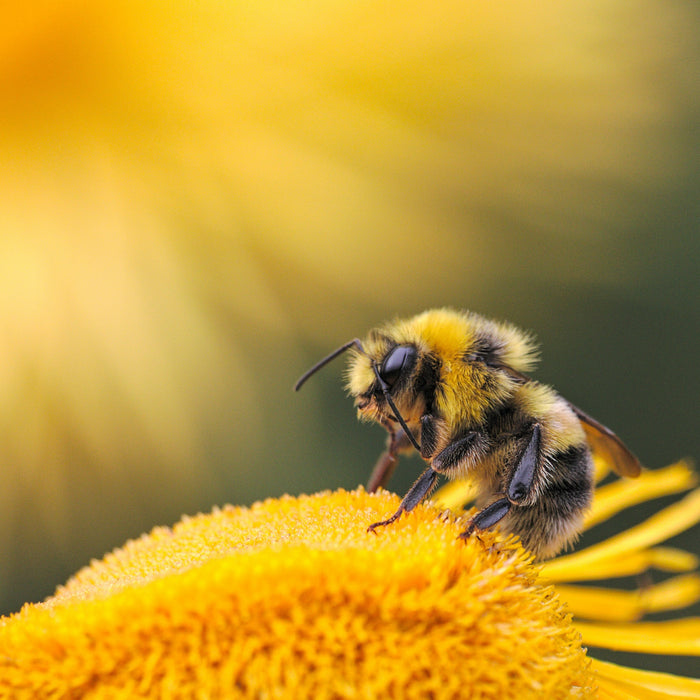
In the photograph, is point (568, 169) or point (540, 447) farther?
point (568, 169)

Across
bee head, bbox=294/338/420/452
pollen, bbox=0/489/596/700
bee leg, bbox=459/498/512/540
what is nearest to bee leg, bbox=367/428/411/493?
bee head, bbox=294/338/420/452

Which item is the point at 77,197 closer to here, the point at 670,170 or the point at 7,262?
the point at 7,262

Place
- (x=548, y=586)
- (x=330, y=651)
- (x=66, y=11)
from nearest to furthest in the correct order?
(x=330, y=651) < (x=548, y=586) < (x=66, y=11)

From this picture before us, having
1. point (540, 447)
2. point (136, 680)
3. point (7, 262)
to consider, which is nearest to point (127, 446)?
point (7, 262)

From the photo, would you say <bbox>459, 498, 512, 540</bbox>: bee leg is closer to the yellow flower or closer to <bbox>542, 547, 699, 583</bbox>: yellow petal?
the yellow flower

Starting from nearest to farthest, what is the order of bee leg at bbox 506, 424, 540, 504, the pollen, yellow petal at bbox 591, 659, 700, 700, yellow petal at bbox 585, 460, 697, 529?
the pollen, bee leg at bbox 506, 424, 540, 504, yellow petal at bbox 591, 659, 700, 700, yellow petal at bbox 585, 460, 697, 529

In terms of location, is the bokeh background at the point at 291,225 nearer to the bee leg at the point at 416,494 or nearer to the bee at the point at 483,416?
the bee at the point at 483,416

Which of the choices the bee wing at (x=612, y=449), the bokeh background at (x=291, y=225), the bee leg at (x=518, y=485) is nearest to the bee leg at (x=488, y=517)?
the bee leg at (x=518, y=485)
